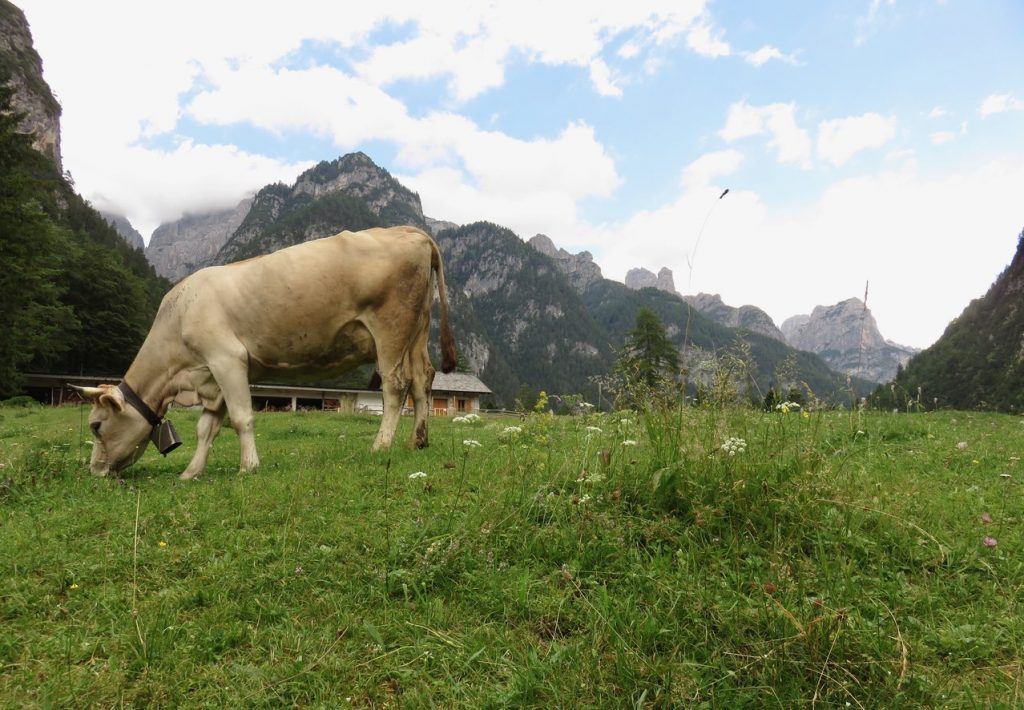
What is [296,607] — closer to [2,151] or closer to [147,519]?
[147,519]

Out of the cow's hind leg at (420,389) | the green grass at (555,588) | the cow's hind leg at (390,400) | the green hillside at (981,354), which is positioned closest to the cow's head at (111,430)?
the green grass at (555,588)

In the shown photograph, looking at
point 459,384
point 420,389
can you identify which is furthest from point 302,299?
point 459,384

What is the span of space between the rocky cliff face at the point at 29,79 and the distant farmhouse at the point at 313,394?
104179 mm

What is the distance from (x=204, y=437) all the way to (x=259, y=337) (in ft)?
4.87

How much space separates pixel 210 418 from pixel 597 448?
5432 mm

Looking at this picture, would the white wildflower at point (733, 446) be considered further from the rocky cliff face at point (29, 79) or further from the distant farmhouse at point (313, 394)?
the rocky cliff face at point (29, 79)

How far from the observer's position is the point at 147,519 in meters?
4.48

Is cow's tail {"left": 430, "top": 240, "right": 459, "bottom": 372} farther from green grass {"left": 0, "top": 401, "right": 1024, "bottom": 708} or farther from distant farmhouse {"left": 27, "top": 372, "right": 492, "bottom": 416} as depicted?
distant farmhouse {"left": 27, "top": 372, "right": 492, "bottom": 416}

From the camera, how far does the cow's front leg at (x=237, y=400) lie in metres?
6.92

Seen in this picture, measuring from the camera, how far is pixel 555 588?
3203 mm

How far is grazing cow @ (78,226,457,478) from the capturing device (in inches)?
274

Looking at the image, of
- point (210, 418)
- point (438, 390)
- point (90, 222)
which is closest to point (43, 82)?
point (90, 222)

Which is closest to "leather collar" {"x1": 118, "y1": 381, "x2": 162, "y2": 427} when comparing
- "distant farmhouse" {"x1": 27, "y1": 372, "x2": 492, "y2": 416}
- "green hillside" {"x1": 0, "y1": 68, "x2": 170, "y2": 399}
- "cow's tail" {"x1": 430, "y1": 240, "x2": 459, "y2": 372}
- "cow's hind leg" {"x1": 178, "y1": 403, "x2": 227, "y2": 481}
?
"cow's hind leg" {"x1": 178, "y1": 403, "x2": 227, "y2": 481}

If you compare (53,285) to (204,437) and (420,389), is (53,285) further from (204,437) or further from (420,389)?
(420,389)
